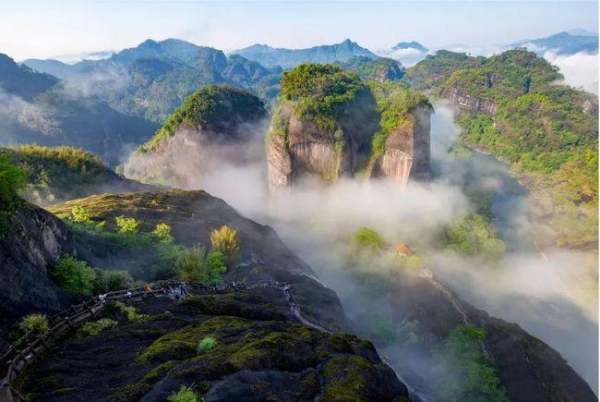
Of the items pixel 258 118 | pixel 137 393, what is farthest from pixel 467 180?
pixel 137 393

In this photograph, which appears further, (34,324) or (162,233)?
(162,233)

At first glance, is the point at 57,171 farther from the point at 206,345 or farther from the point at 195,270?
the point at 206,345

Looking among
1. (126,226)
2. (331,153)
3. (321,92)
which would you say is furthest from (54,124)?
(126,226)

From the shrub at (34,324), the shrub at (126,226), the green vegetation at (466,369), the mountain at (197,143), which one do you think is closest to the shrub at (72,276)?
the shrub at (34,324)

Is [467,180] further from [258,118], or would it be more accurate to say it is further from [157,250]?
[157,250]

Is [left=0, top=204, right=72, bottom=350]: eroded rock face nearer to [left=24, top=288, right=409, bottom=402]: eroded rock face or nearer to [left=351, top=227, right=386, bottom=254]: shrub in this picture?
[left=24, top=288, right=409, bottom=402]: eroded rock face

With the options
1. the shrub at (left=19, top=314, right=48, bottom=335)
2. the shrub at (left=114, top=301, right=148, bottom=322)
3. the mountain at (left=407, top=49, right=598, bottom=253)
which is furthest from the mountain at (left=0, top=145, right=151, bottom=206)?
the mountain at (left=407, top=49, right=598, bottom=253)

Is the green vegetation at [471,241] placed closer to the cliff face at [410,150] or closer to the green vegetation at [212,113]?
the cliff face at [410,150]
